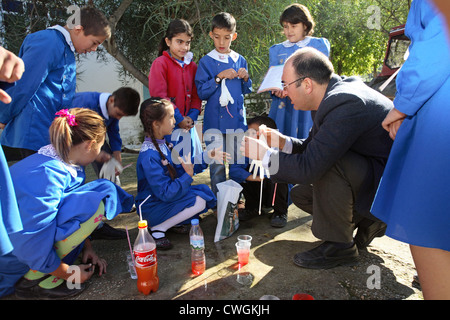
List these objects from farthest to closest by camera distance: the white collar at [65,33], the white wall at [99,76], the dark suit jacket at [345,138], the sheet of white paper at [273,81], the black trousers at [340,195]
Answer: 1. the white wall at [99,76]
2. the sheet of white paper at [273,81]
3. the white collar at [65,33]
4. the black trousers at [340,195]
5. the dark suit jacket at [345,138]

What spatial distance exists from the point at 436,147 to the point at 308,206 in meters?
1.46

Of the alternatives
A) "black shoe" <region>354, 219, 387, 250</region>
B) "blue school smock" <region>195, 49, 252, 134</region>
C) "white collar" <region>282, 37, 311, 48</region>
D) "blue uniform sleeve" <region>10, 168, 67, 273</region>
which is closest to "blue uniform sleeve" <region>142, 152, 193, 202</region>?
"blue uniform sleeve" <region>10, 168, 67, 273</region>

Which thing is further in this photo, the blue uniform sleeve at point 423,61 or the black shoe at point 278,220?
the black shoe at point 278,220

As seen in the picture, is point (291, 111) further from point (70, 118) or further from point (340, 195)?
point (70, 118)

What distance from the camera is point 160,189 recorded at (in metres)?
2.60

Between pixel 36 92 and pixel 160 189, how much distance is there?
1175mm

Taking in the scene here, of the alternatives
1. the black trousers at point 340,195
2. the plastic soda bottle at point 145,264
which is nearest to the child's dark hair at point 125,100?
the plastic soda bottle at point 145,264

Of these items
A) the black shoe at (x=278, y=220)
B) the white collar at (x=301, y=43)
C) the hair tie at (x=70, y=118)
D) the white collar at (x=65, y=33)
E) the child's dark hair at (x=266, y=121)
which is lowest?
the black shoe at (x=278, y=220)

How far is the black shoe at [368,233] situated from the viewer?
234 cm

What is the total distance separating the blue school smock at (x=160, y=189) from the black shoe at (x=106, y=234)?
0.96 feet

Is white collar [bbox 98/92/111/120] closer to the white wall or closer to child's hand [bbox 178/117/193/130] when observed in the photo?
child's hand [bbox 178/117/193/130]

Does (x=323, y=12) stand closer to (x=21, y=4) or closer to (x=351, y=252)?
(x=21, y=4)

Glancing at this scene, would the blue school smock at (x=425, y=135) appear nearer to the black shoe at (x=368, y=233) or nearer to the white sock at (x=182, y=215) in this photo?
the black shoe at (x=368, y=233)

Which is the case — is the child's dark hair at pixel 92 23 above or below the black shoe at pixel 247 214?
above
